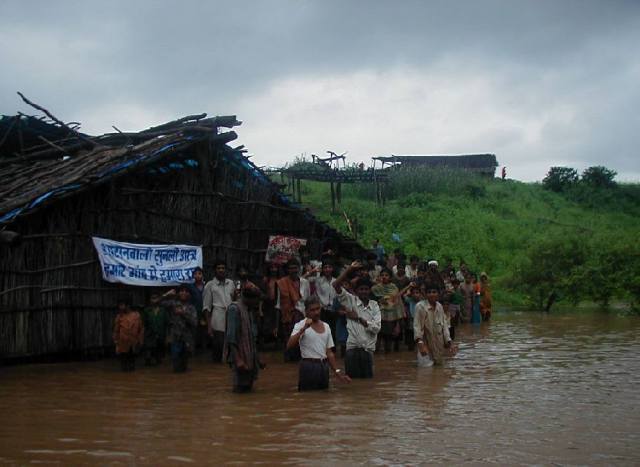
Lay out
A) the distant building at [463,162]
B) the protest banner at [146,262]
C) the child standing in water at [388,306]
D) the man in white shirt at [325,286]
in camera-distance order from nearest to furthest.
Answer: the protest banner at [146,262], the man in white shirt at [325,286], the child standing in water at [388,306], the distant building at [463,162]

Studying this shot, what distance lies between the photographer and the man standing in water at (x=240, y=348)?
8.42 m

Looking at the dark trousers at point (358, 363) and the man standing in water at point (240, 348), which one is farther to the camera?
the dark trousers at point (358, 363)

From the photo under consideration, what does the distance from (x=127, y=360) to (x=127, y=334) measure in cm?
39

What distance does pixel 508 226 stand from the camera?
37.0 m

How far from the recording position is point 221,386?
9211 mm

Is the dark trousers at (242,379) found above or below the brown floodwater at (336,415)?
above

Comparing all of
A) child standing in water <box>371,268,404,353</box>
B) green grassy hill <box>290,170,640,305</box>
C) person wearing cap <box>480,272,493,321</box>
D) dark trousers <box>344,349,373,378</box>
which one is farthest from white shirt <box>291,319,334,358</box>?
green grassy hill <box>290,170,640,305</box>

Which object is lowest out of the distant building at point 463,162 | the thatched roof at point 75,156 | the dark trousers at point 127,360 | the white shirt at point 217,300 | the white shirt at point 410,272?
the dark trousers at point 127,360

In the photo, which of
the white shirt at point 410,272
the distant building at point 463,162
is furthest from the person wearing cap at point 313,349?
the distant building at point 463,162

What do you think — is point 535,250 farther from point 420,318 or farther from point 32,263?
point 32,263

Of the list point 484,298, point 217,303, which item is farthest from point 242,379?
point 484,298

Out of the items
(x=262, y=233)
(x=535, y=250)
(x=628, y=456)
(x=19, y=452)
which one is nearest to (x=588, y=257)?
(x=535, y=250)

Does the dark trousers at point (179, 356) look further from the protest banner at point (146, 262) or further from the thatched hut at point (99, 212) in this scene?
the protest banner at point (146, 262)

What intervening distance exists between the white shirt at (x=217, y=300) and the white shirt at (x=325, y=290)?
1.39 m
